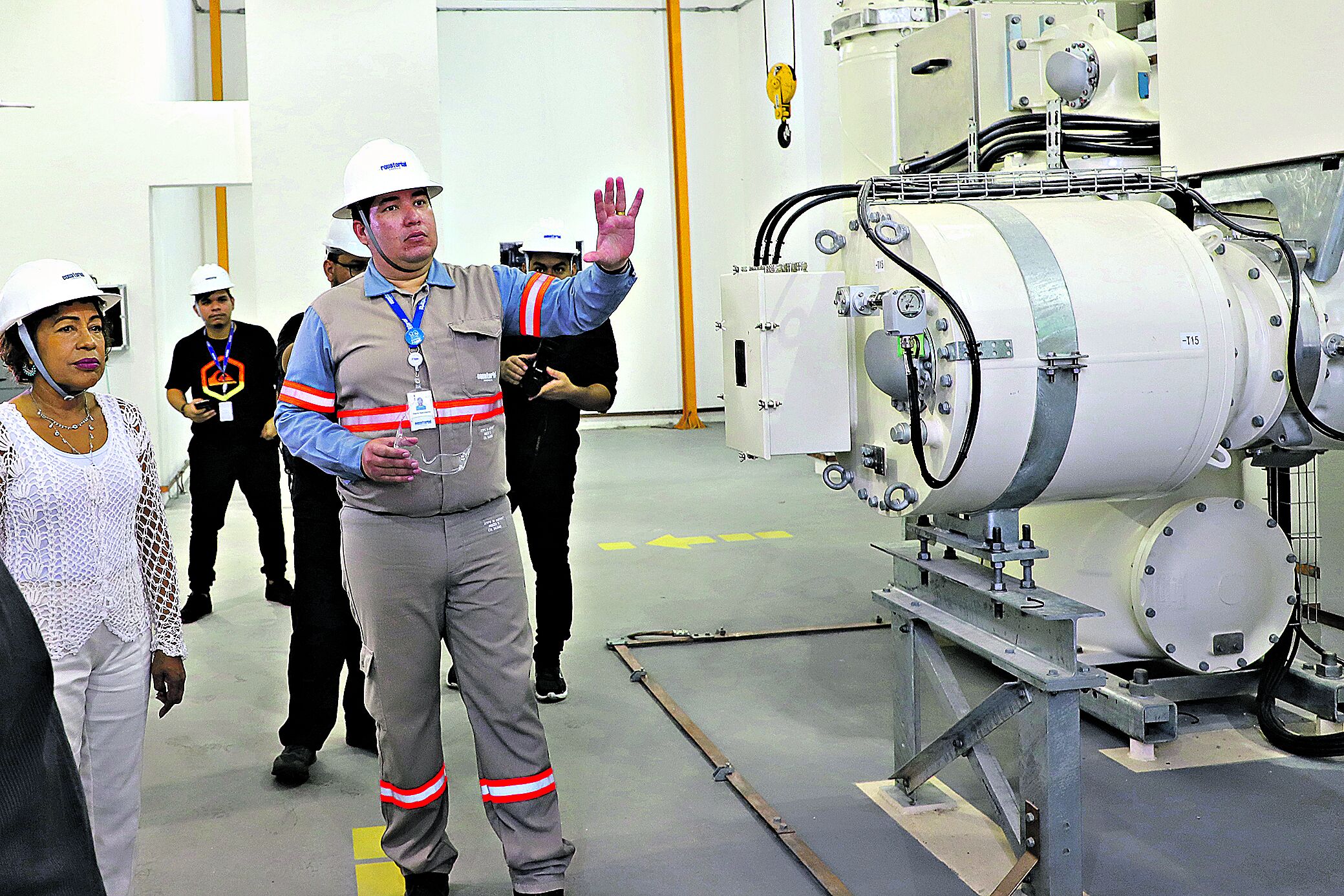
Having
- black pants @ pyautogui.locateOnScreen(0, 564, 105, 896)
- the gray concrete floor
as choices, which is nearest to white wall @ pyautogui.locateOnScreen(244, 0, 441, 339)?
the gray concrete floor

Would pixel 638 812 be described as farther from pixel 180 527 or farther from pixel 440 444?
pixel 180 527

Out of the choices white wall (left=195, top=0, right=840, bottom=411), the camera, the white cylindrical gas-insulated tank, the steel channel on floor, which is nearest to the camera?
the white cylindrical gas-insulated tank

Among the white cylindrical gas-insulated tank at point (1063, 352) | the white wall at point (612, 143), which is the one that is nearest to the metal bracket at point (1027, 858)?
the white cylindrical gas-insulated tank at point (1063, 352)

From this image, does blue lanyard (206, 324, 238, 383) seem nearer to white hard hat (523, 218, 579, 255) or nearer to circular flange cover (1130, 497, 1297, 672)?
white hard hat (523, 218, 579, 255)

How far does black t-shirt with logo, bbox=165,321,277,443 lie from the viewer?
554cm

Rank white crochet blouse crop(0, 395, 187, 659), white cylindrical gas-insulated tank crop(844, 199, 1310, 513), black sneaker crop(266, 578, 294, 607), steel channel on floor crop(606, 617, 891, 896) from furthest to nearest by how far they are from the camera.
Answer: black sneaker crop(266, 578, 294, 607) → steel channel on floor crop(606, 617, 891, 896) → white cylindrical gas-insulated tank crop(844, 199, 1310, 513) → white crochet blouse crop(0, 395, 187, 659)

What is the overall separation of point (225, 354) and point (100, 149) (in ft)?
11.4

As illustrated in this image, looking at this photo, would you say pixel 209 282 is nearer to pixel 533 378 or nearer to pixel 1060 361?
pixel 533 378

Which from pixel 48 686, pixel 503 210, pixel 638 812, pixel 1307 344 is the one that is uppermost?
pixel 503 210

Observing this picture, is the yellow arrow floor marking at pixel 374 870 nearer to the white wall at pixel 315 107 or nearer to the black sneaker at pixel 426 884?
the black sneaker at pixel 426 884

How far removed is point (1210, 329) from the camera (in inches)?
107

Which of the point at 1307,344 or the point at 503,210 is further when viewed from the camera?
the point at 503,210

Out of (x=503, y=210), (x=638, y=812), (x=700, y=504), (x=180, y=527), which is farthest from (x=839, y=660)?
(x=503, y=210)

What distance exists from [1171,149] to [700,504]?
16.8 ft
